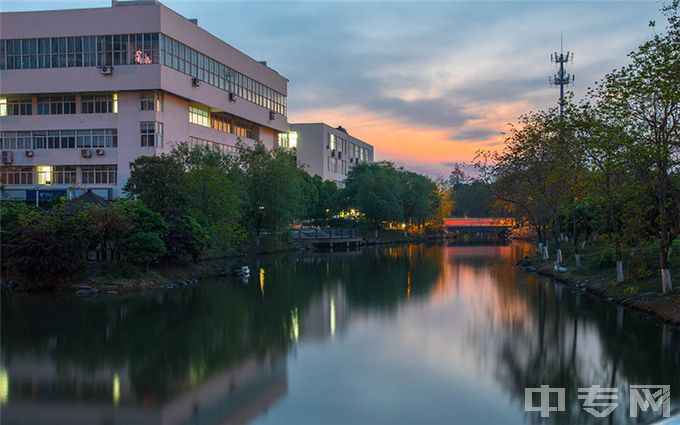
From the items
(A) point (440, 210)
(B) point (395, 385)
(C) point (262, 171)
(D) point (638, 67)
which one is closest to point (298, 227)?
(C) point (262, 171)

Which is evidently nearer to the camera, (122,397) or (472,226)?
(122,397)

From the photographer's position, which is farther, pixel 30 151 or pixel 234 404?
pixel 30 151

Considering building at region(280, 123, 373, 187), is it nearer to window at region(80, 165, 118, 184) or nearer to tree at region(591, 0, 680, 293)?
window at region(80, 165, 118, 184)

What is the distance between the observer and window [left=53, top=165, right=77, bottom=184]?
47094mm

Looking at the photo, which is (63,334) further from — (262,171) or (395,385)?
(262,171)

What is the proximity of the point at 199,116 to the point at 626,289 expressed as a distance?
127 ft

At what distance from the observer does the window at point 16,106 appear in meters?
47.5

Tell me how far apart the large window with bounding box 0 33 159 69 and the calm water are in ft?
83.6

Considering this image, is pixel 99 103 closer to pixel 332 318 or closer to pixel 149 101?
pixel 149 101

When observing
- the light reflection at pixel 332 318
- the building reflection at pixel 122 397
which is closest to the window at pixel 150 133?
the light reflection at pixel 332 318

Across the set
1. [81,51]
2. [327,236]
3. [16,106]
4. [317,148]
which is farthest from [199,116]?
[317,148]

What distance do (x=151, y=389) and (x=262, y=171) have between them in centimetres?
3748

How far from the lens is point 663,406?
419 inches

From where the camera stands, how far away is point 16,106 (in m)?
47.8
